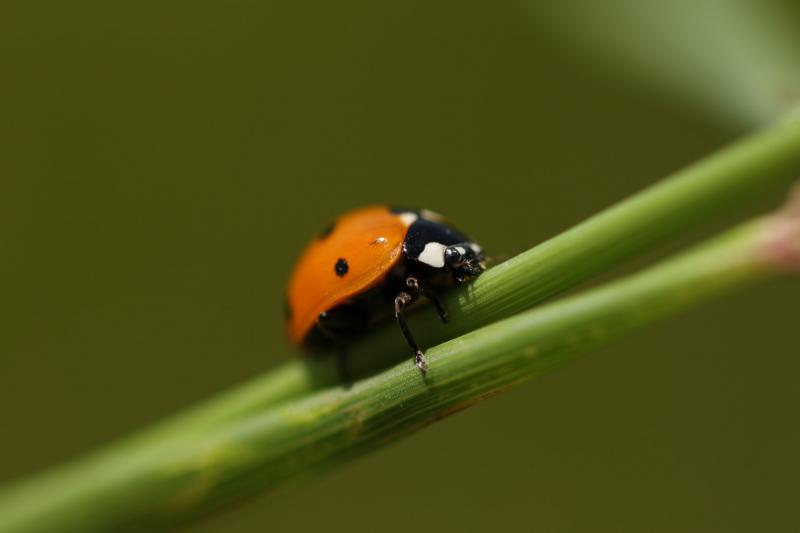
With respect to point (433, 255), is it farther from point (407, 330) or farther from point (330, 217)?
point (330, 217)

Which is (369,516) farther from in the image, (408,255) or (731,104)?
(731,104)

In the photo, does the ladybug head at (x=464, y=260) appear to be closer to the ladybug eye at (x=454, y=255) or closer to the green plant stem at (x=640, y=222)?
the ladybug eye at (x=454, y=255)

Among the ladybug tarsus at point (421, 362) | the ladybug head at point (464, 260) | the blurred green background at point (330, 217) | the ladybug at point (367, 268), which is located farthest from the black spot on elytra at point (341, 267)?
the blurred green background at point (330, 217)

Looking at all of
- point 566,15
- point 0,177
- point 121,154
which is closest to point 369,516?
point 121,154

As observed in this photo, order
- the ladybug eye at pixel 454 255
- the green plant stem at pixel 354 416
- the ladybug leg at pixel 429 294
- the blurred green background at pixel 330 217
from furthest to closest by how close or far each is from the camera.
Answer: the blurred green background at pixel 330 217 < the ladybug eye at pixel 454 255 < the ladybug leg at pixel 429 294 < the green plant stem at pixel 354 416

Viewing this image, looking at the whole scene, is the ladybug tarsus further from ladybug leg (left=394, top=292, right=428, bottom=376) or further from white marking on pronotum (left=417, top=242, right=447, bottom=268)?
white marking on pronotum (left=417, top=242, right=447, bottom=268)
